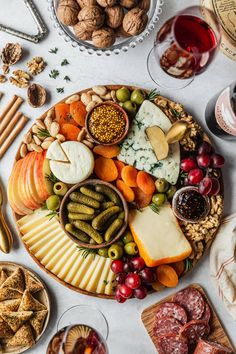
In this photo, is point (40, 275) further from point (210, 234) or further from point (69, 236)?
point (210, 234)

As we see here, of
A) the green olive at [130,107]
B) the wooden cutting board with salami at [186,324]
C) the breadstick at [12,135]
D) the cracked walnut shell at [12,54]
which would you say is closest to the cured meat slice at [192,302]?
the wooden cutting board with salami at [186,324]

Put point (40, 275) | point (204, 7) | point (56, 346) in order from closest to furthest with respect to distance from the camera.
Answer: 1. point (56, 346)
2. point (204, 7)
3. point (40, 275)

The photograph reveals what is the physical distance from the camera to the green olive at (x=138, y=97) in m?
2.00

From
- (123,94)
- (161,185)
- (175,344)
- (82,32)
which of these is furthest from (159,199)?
(82,32)

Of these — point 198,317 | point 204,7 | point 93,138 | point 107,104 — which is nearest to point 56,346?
point 198,317

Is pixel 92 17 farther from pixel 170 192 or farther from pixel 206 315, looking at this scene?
pixel 206 315

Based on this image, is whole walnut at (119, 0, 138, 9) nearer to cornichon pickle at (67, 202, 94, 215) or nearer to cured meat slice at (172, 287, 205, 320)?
cornichon pickle at (67, 202, 94, 215)

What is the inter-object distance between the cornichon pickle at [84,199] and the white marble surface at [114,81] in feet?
0.90

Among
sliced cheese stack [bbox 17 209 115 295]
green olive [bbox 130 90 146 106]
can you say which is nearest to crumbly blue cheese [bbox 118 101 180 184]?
green olive [bbox 130 90 146 106]

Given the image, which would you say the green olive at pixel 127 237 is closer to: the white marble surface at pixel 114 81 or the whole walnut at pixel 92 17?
the white marble surface at pixel 114 81

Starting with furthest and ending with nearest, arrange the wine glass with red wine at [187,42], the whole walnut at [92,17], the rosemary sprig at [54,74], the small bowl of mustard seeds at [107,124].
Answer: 1. the rosemary sprig at [54,74]
2. the small bowl of mustard seeds at [107,124]
3. the whole walnut at [92,17]
4. the wine glass with red wine at [187,42]

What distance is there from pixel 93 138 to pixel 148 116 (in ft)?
0.68

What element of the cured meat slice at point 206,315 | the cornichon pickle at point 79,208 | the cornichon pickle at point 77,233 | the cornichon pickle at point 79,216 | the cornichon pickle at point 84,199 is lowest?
the cured meat slice at point 206,315

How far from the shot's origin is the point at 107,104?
1.98m
